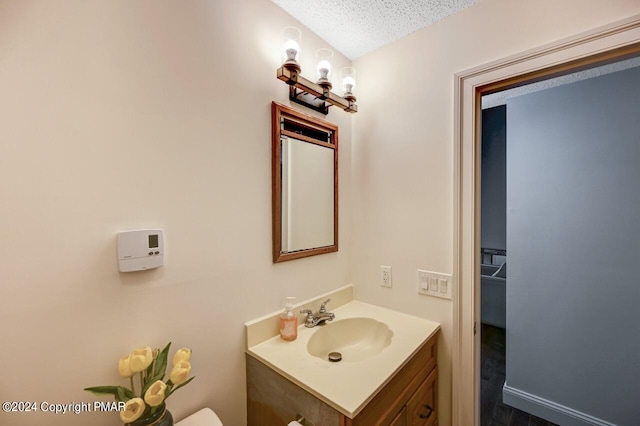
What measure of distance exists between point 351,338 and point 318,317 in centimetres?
24

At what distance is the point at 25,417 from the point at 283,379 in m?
0.70

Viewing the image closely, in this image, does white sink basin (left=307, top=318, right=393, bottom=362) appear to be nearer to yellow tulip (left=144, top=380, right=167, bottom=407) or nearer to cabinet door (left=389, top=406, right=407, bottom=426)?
cabinet door (left=389, top=406, right=407, bottom=426)

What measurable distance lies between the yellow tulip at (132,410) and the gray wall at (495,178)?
391 centimetres

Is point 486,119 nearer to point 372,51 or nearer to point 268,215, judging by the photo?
point 372,51

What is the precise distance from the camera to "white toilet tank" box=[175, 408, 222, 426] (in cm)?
88

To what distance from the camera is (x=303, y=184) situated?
52.9 inches

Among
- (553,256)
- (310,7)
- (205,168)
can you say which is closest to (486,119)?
(553,256)

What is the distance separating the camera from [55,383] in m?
0.69

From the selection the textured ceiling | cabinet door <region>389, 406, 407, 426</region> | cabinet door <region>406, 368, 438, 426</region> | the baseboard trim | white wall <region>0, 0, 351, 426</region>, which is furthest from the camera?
the baseboard trim

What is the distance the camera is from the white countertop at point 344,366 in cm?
83

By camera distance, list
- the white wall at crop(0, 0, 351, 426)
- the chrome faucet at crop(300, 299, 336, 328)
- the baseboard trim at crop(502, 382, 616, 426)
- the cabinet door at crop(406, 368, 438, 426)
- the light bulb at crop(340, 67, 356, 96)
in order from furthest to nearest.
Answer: the baseboard trim at crop(502, 382, 616, 426), the light bulb at crop(340, 67, 356, 96), the chrome faucet at crop(300, 299, 336, 328), the cabinet door at crop(406, 368, 438, 426), the white wall at crop(0, 0, 351, 426)

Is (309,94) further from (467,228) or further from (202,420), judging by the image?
(202,420)

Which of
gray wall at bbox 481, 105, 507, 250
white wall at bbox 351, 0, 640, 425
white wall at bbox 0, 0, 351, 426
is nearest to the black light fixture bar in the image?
white wall at bbox 0, 0, 351, 426

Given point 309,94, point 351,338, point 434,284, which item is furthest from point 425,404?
point 309,94
